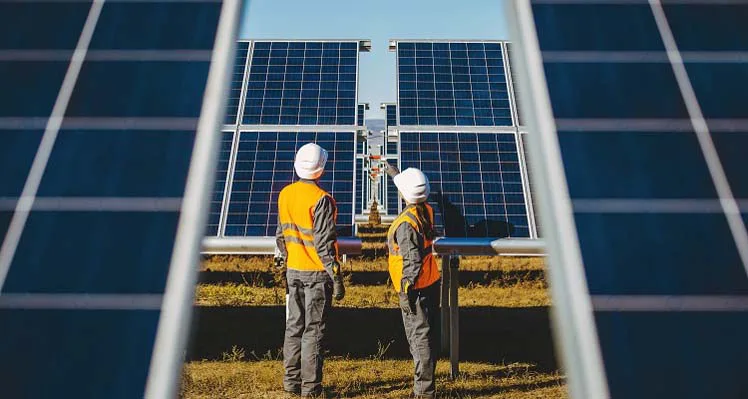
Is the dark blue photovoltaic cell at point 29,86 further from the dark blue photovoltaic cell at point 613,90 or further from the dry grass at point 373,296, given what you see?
the dry grass at point 373,296

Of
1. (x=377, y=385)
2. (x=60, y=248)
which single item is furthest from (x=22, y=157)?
(x=377, y=385)

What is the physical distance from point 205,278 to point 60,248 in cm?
893

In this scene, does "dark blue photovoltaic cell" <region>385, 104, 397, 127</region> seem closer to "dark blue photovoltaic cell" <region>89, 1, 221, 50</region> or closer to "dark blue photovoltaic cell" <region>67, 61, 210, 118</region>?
"dark blue photovoltaic cell" <region>89, 1, 221, 50</region>

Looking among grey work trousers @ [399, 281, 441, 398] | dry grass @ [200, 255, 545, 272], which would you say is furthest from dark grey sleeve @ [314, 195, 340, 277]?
dry grass @ [200, 255, 545, 272]

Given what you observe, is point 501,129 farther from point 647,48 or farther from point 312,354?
point 647,48

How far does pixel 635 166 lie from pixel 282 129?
8140 millimetres

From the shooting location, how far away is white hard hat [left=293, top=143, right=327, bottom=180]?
210 inches

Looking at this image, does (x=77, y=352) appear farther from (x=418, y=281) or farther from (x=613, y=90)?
(x=418, y=281)

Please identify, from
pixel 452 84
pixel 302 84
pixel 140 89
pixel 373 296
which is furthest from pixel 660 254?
pixel 302 84

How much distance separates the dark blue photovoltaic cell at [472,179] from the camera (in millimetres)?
8594

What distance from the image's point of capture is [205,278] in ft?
36.3

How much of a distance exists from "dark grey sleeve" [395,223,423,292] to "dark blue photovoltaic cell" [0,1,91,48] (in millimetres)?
3320

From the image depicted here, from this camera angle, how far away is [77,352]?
2291mm

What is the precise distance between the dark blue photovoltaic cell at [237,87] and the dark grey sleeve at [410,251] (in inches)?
212
